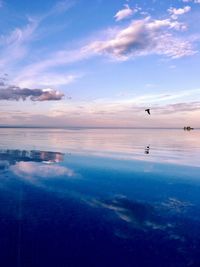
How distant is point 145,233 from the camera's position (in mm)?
11578

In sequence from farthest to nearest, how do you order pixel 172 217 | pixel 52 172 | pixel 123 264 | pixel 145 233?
pixel 52 172, pixel 172 217, pixel 145 233, pixel 123 264

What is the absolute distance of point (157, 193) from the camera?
18.0 meters

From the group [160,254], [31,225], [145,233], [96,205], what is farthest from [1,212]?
[160,254]

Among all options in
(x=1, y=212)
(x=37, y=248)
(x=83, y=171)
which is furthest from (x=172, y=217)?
(x=83, y=171)

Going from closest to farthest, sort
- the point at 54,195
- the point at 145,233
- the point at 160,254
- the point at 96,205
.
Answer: the point at 160,254 → the point at 145,233 → the point at 96,205 → the point at 54,195

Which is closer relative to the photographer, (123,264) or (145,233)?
(123,264)

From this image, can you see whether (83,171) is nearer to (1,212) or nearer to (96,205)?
(96,205)

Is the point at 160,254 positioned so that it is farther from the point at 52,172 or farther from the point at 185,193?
the point at 52,172

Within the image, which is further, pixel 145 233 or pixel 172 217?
pixel 172 217

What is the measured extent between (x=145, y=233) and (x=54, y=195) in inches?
292

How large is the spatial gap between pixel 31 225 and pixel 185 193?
10833 mm

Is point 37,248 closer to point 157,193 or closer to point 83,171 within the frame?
point 157,193

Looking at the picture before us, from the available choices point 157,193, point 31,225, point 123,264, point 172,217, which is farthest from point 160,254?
point 157,193

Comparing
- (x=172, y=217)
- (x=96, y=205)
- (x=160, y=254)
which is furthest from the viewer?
(x=96, y=205)
